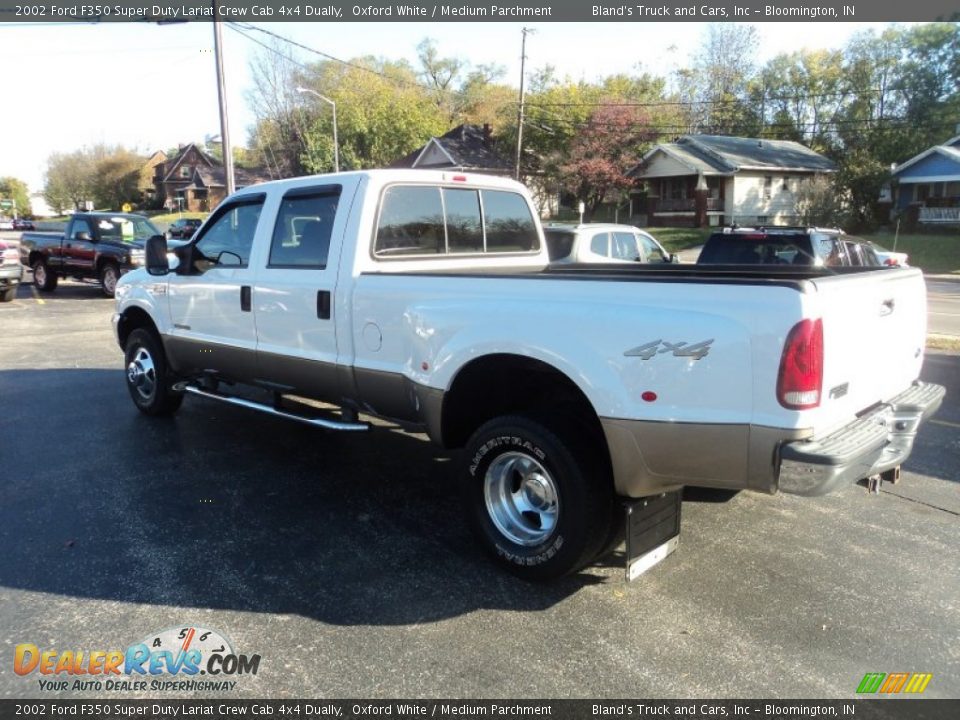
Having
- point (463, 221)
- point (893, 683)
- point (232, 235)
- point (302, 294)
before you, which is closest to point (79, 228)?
point (232, 235)

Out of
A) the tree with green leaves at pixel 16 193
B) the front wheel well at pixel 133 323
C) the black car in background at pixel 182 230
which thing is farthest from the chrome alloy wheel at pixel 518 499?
the tree with green leaves at pixel 16 193

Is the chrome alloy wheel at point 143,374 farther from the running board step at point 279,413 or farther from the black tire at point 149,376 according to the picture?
the running board step at point 279,413

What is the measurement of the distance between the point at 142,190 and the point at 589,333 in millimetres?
85405

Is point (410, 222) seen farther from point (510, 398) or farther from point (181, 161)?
point (181, 161)

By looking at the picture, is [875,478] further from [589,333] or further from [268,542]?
[268,542]

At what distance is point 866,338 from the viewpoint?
3.26 m

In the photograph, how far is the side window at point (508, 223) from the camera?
5.53 m

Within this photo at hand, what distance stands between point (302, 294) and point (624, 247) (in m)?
8.23

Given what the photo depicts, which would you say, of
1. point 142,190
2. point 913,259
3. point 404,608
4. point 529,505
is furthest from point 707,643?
point 142,190

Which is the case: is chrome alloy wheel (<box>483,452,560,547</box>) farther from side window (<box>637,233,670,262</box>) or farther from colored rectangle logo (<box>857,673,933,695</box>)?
side window (<box>637,233,670,262</box>)

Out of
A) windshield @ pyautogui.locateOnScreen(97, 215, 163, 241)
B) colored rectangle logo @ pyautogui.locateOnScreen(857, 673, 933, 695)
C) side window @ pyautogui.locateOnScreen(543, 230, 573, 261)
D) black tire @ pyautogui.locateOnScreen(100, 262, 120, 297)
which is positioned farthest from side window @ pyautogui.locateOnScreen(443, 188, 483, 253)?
black tire @ pyautogui.locateOnScreen(100, 262, 120, 297)

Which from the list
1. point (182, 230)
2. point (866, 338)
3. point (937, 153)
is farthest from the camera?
point (937, 153)

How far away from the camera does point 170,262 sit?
6.17 metres

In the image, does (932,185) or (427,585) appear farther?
(932,185)
